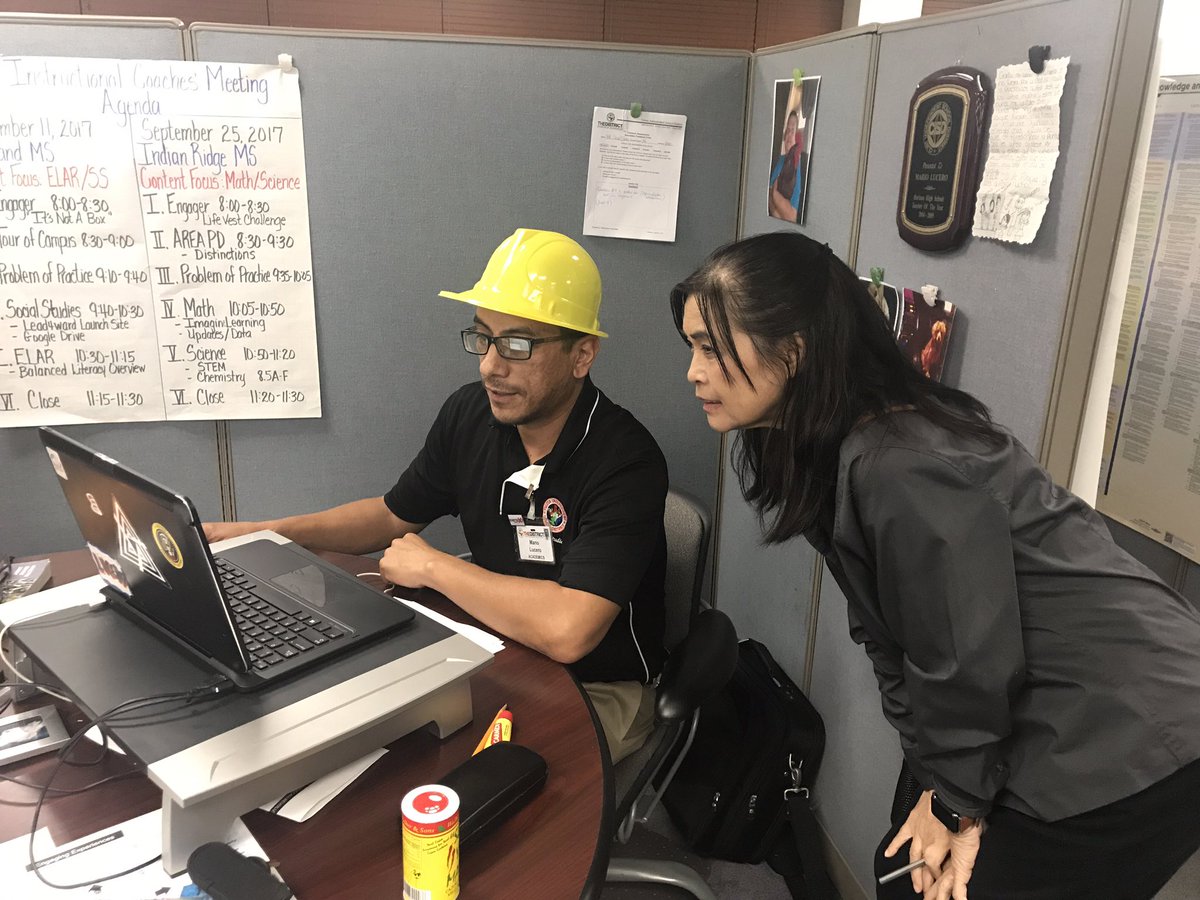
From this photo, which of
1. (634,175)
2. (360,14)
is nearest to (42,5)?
(360,14)

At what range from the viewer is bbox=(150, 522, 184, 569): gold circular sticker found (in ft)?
2.92

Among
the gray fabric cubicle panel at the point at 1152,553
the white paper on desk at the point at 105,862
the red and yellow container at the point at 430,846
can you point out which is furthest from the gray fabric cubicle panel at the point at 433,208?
the red and yellow container at the point at 430,846

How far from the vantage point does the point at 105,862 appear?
33.0 inches

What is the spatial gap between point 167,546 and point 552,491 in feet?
2.44

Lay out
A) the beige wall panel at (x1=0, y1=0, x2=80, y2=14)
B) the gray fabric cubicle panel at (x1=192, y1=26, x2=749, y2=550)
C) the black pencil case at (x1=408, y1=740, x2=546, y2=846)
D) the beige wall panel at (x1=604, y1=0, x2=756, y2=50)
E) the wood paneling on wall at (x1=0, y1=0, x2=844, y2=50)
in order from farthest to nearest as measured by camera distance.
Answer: the beige wall panel at (x1=604, y1=0, x2=756, y2=50)
the wood paneling on wall at (x1=0, y1=0, x2=844, y2=50)
the beige wall panel at (x1=0, y1=0, x2=80, y2=14)
the gray fabric cubicle panel at (x1=192, y1=26, x2=749, y2=550)
the black pencil case at (x1=408, y1=740, x2=546, y2=846)

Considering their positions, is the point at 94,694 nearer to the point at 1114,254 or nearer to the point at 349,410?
the point at 349,410

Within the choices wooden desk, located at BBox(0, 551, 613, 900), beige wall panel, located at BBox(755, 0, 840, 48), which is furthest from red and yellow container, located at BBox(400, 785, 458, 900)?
beige wall panel, located at BBox(755, 0, 840, 48)

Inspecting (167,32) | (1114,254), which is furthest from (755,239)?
(167,32)

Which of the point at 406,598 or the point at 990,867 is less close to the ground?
the point at 406,598

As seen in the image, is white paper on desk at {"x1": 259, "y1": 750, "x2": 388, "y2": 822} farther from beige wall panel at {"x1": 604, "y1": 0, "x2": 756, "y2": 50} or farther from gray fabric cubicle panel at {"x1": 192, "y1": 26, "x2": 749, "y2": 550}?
beige wall panel at {"x1": 604, "y1": 0, "x2": 756, "y2": 50}

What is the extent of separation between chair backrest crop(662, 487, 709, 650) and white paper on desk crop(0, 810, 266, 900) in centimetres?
90

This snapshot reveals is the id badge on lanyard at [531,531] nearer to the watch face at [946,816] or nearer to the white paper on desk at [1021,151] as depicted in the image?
the watch face at [946,816]

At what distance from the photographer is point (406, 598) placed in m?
1.43

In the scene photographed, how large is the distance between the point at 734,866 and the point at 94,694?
1505 mm
